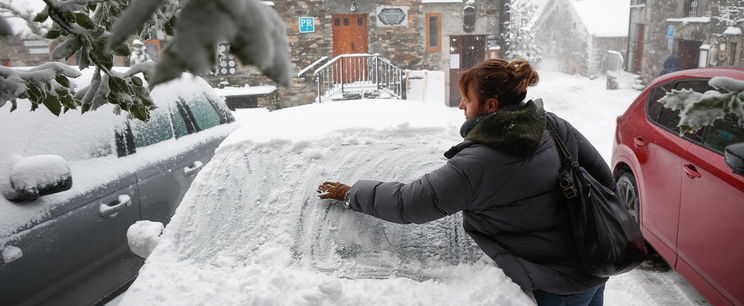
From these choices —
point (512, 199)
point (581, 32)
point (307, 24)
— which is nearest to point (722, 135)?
point (512, 199)

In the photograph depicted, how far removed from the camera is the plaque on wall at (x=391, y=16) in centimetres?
1506

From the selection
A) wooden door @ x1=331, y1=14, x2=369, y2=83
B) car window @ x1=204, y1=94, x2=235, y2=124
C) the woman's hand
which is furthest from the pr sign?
the woman's hand

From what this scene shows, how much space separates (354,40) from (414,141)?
42.9 ft

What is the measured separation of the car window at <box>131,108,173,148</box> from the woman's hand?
6.56 feet

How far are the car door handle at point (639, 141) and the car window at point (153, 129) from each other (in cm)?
397

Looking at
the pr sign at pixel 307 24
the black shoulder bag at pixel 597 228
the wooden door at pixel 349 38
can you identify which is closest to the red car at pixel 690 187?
the black shoulder bag at pixel 597 228

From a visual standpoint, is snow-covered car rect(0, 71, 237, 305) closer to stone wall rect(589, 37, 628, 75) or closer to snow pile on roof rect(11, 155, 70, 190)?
snow pile on roof rect(11, 155, 70, 190)

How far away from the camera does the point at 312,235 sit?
7.73 feet

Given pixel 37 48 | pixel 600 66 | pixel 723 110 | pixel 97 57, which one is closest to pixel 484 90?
pixel 723 110

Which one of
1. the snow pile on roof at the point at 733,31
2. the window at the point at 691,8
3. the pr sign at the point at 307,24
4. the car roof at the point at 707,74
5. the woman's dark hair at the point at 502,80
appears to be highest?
the window at the point at 691,8

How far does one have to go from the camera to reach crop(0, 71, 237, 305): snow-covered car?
275cm

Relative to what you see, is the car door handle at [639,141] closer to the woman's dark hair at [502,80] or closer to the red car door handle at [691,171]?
the red car door handle at [691,171]

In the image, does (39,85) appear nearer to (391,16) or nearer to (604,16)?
(391,16)

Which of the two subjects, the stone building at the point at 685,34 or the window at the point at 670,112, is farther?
the stone building at the point at 685,34
